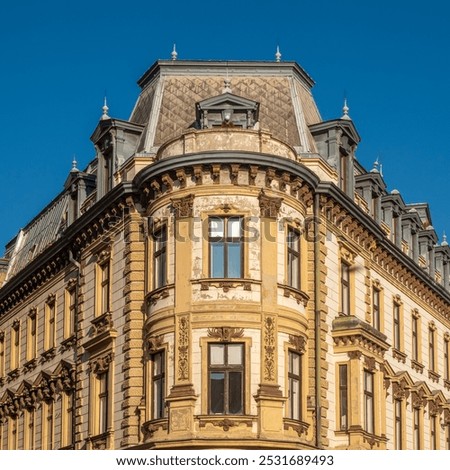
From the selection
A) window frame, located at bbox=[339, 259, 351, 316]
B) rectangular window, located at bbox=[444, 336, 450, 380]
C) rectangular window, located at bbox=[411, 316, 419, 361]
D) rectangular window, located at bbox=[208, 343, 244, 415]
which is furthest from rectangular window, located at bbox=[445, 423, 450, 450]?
rectangular window, located at bbox=[208, 343, 244, 415]

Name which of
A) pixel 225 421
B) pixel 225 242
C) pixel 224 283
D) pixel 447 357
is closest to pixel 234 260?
pixel 225 242

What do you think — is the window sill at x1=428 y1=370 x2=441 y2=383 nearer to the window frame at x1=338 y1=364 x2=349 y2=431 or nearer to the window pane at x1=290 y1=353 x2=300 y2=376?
the window frame at x1=338 y1=364 x2=349 y2=431

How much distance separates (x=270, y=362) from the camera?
123ft

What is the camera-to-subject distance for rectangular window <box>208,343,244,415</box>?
37.0m

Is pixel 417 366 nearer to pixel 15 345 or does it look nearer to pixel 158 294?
pixel 158 294

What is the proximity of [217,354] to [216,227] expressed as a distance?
403 cm

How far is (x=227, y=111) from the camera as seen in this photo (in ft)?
133

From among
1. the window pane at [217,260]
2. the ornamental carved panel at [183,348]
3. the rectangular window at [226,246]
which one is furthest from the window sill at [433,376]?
the ornamental carved panel at [183,348]

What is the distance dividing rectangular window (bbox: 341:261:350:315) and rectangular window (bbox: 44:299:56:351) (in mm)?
12139

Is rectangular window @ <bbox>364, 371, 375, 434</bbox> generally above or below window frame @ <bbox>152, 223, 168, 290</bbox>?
below

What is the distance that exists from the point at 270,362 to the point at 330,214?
7.17m

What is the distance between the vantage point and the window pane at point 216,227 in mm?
38656
